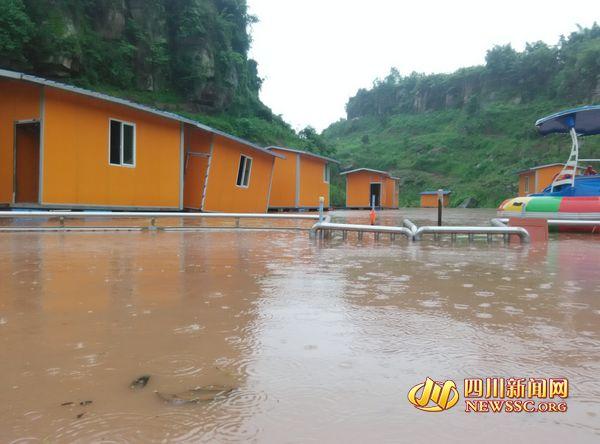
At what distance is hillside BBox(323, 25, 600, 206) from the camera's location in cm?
5188

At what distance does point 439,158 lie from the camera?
61.0 meters

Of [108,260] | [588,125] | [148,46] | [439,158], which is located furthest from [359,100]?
[108,260]

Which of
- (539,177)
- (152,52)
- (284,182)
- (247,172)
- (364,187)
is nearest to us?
(247,172)

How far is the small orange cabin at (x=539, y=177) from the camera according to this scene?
3055 cm

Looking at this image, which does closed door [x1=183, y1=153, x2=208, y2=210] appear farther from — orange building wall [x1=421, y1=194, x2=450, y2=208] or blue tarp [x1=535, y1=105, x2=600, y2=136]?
orange building wall [x1=421, y1=194, x2=450, y2=208]

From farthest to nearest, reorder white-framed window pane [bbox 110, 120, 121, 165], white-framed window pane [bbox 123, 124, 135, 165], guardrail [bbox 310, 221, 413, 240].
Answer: white-framed window pane [bbox 123, 124, 135, 165], white-framed window pane [bbox 110, 120, 121, 165], guardrail [bbox 310, 221, 413, 240]

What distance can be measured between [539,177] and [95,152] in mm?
29640

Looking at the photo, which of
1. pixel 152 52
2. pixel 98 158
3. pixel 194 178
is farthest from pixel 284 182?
pixel 152 52

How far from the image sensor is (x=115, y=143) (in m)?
12.2

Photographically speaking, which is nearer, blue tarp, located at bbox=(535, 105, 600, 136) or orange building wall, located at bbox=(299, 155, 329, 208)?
blue tarp, located at bbox=(535, 105, 600, 136)

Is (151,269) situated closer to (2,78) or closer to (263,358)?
(263,358)

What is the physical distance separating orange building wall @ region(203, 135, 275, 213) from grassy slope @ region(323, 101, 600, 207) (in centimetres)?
3245

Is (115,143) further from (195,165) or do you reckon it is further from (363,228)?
(363,228)

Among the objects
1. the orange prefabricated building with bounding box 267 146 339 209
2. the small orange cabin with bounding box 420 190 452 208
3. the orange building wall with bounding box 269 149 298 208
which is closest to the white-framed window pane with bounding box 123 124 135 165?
the orange prefabricated building with bounding box 267 146 339 209
